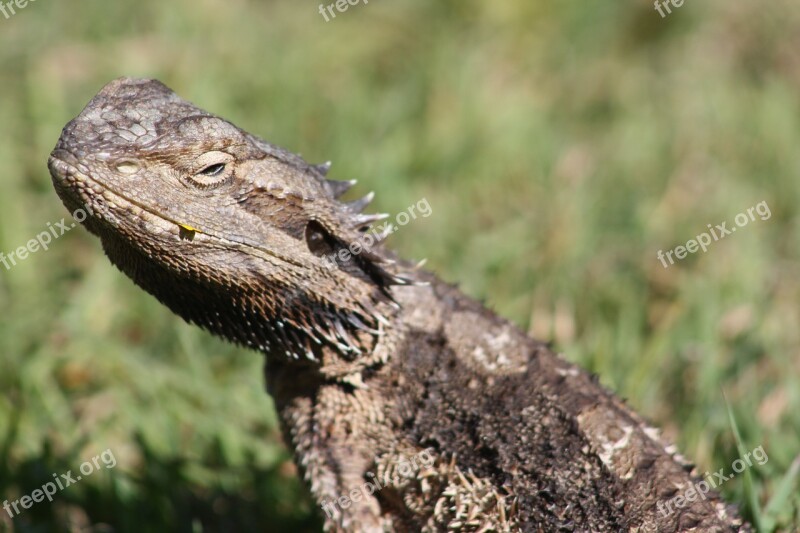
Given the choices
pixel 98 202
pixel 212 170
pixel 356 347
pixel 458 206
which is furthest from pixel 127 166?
pixel 458 206

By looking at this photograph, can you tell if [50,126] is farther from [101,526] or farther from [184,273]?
[184,273]

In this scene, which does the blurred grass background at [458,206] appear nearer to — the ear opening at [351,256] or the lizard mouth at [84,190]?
the ear opening at [351,256]

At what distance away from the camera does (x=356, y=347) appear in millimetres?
3047

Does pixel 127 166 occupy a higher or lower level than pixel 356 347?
higher

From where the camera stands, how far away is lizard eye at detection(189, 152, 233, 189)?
276 cm

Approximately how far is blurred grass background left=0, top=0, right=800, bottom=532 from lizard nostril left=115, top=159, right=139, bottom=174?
5.76 ft

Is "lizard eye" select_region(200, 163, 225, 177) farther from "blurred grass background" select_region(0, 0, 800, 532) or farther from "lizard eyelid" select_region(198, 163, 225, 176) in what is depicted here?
"blurred grass background" select_region(0, 0, 800, 532)

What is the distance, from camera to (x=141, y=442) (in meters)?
4.16

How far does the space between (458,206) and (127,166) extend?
3715 millimetres

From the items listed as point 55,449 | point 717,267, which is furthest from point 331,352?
point 717,267

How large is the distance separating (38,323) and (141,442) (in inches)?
44.0

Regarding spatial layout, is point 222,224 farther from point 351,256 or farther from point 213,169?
point 351,256

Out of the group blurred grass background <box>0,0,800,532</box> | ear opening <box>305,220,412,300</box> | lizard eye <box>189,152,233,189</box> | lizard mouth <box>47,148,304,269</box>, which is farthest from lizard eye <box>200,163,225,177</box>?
blurred grass background <box>0,0,800,532</box>

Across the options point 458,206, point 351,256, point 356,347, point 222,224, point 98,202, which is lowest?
point 356,347
